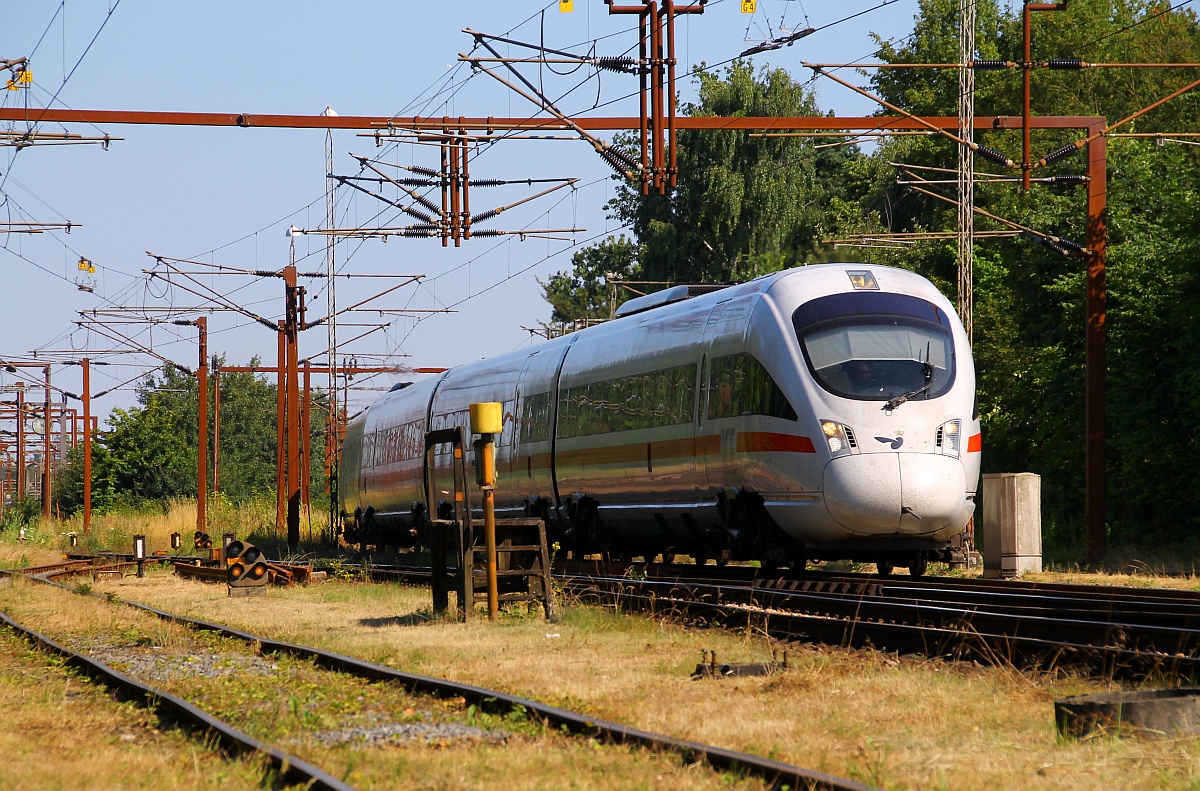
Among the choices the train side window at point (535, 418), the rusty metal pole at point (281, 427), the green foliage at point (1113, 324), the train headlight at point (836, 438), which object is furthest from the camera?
the rusty metal pole at point (281, 427)

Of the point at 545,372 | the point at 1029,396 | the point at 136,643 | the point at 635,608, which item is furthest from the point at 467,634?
the point at 1029,396

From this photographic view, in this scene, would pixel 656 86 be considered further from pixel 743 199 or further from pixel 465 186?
pixel 743 199

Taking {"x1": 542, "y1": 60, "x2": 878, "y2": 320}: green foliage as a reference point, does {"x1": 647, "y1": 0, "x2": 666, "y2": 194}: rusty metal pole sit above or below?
below

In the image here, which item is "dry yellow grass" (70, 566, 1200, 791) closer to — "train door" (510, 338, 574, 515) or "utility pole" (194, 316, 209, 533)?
"train door" (510, 338, 574, 515)

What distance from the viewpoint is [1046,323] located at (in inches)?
1348

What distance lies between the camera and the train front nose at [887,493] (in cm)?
1476

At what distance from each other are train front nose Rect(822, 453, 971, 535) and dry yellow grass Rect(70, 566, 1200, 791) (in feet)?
7.91

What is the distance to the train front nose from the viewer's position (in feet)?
48.4

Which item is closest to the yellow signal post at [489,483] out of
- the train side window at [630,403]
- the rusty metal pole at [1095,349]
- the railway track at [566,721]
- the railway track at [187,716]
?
the railway track at [566,721]

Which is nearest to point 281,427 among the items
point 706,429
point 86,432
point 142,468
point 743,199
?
point 86,432

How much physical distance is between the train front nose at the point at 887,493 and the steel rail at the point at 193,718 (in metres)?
7.05

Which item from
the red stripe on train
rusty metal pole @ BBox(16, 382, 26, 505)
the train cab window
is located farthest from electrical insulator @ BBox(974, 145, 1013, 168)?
rusty metal pole @ BBox(16, 382, 26, 505)

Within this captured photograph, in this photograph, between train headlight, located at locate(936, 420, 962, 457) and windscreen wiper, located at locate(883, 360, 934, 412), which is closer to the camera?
windscreen wiper, located at locate(883, 360, 934, 412)

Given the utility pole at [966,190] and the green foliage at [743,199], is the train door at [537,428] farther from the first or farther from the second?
the green foliage at [743,199]
